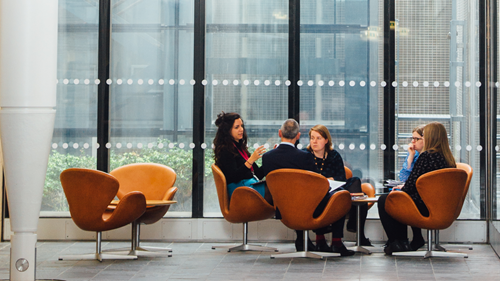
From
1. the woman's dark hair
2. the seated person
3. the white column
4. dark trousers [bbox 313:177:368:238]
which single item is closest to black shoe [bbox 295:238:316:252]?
dark trousers [bbox 313:177:368:238]

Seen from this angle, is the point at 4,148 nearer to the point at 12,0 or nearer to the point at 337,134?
the point at 12,0

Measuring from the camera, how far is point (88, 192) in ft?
17.9

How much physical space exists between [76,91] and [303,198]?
3006 mm

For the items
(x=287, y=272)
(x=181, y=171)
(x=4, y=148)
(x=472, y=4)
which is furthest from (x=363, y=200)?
(x=4, y=148)

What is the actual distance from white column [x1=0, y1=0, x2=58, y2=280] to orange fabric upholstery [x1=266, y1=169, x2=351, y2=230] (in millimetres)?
2021

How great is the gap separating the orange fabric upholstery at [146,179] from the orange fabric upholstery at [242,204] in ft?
2.00

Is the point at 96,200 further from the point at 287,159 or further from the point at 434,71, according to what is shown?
the point at 434,71

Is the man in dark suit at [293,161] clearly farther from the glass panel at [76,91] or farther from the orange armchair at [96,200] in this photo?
the glass panel at [76,91]

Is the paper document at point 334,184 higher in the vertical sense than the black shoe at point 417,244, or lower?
higher

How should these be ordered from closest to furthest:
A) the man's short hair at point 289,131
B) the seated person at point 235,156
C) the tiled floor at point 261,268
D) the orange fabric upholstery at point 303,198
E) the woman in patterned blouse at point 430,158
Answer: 1. the tiled floor at point 261,268
2. the orange fabric upholstery at point 303,198
3. the woman in patterned blouse at point 430,158
4. the man's short hair at point 289,131
5. the seated person at point 235,156

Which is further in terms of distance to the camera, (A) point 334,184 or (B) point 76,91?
(B) point 76,91

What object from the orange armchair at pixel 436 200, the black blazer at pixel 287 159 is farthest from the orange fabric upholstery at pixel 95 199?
the orange armchair at pixel 436 200

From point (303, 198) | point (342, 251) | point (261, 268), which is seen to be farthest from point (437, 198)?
point (261, 268)

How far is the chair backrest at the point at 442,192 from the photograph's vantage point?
5434 millimetres
